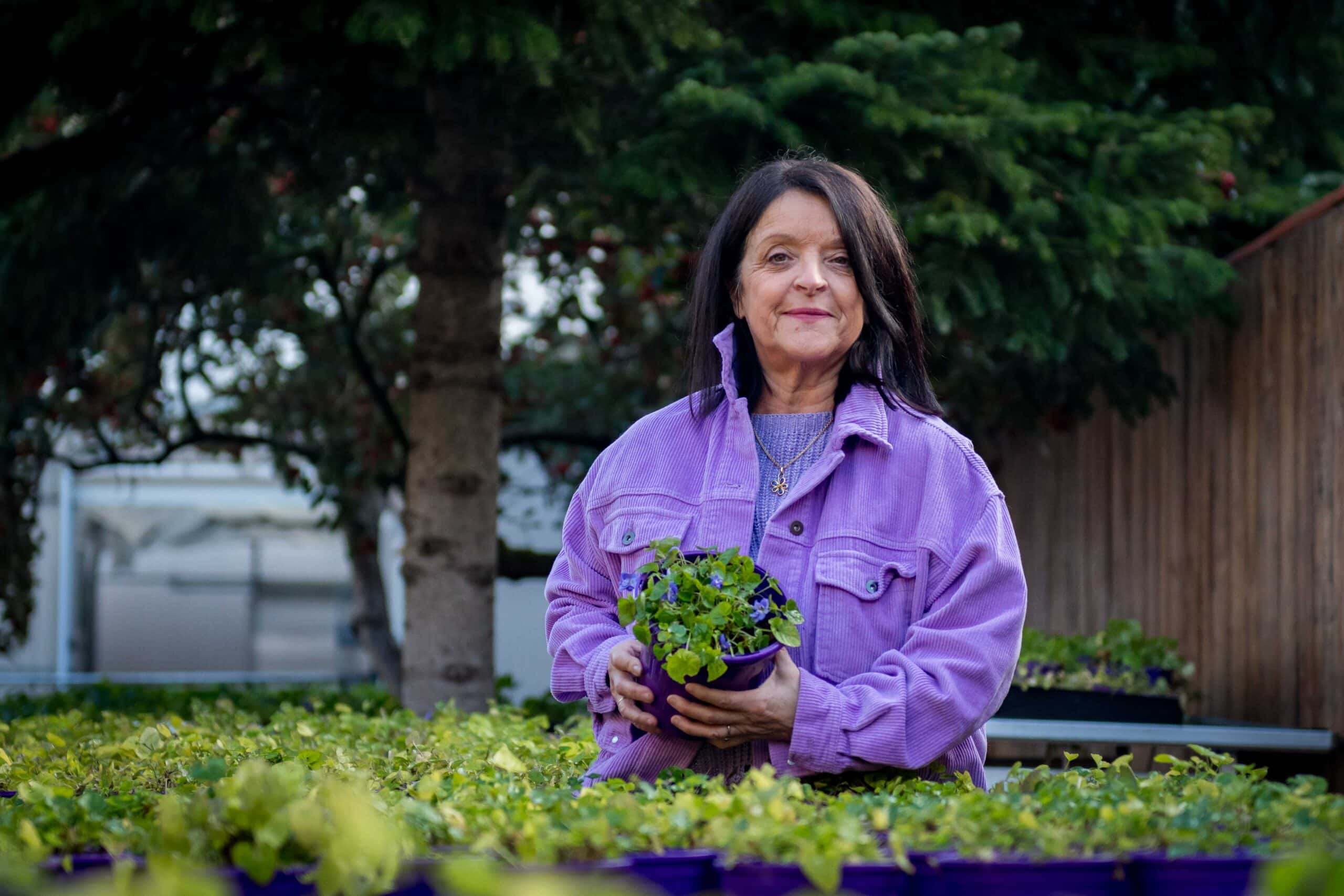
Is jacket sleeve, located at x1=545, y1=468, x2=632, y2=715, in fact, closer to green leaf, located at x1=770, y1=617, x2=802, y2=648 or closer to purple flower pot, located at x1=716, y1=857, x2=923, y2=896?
green leaf, located at x1=770, y1=617, x2=802, y2=648

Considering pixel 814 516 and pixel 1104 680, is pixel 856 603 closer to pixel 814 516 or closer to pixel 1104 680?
pixel 814 516

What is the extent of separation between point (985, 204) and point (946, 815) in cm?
315

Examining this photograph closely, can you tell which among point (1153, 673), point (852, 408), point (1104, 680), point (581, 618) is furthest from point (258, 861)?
point (1153, 673)

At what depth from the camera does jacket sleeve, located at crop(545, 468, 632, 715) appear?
2.19 meters

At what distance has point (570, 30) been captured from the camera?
3982 mm

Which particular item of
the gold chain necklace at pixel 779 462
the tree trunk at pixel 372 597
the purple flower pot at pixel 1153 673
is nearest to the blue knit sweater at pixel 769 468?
the gold chain necklace at pixel 779 462

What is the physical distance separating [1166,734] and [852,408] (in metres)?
2.77

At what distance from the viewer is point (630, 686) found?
202cm

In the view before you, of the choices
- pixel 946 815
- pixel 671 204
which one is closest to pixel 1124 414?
pixel 671 204

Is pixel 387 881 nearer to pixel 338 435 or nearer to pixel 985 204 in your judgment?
pixel 985 204

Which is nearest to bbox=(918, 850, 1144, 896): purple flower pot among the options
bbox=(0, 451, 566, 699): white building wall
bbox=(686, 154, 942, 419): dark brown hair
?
bbox=(686, 154, 942, 419): dark brown hair

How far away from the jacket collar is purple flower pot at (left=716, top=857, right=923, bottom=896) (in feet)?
2.81

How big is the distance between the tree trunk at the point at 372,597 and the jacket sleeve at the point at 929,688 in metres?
5.74

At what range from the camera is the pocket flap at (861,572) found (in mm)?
2119
